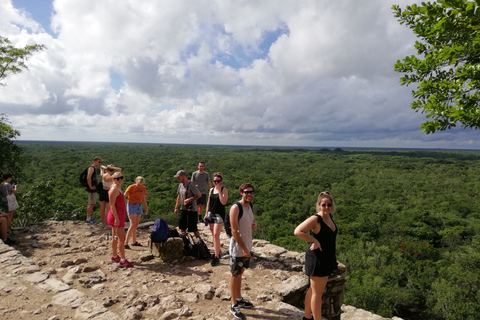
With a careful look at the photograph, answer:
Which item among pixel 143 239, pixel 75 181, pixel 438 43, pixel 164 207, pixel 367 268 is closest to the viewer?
pixel 438 43

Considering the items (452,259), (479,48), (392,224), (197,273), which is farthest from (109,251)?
(392,224)

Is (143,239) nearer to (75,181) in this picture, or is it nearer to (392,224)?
(392,224)

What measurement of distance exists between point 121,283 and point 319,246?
3.51 metres

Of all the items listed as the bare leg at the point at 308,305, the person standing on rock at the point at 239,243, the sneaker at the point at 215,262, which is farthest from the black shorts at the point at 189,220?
the bare leg at the point at 308,305

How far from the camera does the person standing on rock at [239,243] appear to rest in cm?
356

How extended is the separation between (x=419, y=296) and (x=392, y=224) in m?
14.5

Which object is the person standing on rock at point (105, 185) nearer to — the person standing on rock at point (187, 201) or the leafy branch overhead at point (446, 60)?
the person standing on rock at point (187, 201)

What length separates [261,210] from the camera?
41.8m

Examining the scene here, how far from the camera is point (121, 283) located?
4523 millimetres

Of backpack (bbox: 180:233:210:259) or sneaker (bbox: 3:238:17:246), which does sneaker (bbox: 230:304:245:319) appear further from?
sneaker (bbox: 3:238:17:246)

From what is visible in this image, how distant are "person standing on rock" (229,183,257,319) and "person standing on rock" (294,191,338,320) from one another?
2.48ft

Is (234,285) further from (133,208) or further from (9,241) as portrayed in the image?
(9,241)

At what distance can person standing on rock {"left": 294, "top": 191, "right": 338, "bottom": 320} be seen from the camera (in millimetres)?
3287

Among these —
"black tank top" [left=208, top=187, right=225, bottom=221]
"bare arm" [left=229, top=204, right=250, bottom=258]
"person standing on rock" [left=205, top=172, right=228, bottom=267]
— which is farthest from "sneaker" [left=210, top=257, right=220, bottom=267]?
"bare arm" [left=229, top=204, right=250, bottom=258]
